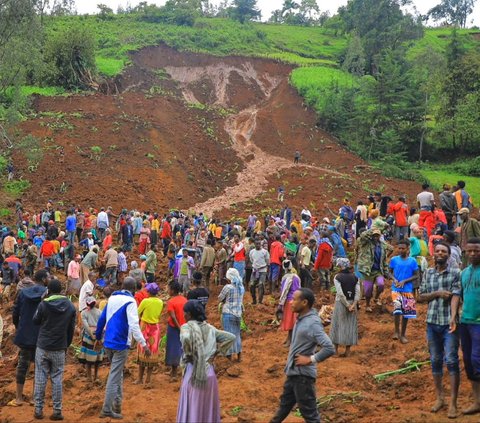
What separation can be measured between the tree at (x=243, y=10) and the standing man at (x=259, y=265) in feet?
233

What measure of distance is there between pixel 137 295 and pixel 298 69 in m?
49.3

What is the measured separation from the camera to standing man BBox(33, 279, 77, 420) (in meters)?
7.13

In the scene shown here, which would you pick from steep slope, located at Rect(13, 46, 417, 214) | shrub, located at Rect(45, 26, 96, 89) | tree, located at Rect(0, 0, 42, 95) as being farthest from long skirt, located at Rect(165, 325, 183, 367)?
shrub, located at Rect(45, 26, 96, 89)

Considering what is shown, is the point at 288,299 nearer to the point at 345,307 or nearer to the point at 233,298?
the point at 233,298

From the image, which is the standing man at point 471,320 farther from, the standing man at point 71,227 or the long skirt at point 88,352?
the standing man at point 71,227

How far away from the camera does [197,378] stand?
563 centimetres

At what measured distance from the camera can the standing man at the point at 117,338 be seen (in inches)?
277

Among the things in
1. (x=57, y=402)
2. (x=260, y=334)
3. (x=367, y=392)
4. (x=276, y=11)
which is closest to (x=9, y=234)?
(x=260, y=334)

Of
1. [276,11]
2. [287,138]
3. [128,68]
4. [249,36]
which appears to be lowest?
[287,138]

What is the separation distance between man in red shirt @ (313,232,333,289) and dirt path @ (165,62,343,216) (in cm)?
1432

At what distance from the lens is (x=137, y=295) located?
9.80 metres

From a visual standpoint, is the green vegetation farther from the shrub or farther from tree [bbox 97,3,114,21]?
tree [bbox 97,3,114,21]

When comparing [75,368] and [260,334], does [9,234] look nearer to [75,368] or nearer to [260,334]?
[75,368]

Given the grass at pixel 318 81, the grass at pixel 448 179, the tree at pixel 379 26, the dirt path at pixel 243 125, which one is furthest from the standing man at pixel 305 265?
the tree at pixel 379 26
